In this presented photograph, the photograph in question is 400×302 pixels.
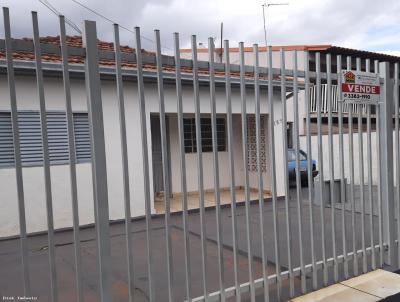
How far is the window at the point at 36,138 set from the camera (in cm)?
680

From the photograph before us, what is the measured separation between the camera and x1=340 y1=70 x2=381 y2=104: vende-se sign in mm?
3953

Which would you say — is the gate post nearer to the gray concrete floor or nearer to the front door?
the gray concrete floor

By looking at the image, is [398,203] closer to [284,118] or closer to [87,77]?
[284,118]

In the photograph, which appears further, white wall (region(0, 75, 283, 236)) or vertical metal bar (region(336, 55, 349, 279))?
white wall (region(0, 75, 283, 236))

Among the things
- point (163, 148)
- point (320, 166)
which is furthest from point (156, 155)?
point (163, 148)

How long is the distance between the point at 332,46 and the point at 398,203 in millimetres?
14606

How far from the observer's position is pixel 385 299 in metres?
3.45

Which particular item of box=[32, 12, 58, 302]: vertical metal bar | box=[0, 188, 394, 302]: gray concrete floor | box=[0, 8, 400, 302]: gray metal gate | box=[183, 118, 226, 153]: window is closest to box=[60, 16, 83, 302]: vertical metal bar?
box=[0, 8, 400, 302]: gray metal gate

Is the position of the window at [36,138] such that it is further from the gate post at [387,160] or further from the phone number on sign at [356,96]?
the gate post at [387,160]

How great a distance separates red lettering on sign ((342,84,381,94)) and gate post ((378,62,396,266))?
0.18 m

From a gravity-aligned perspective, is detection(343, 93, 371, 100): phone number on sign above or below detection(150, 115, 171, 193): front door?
above

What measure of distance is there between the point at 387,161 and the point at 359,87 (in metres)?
→ 0.94

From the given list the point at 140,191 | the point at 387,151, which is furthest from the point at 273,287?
the point at 140,191

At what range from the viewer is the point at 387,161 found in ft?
14.2
